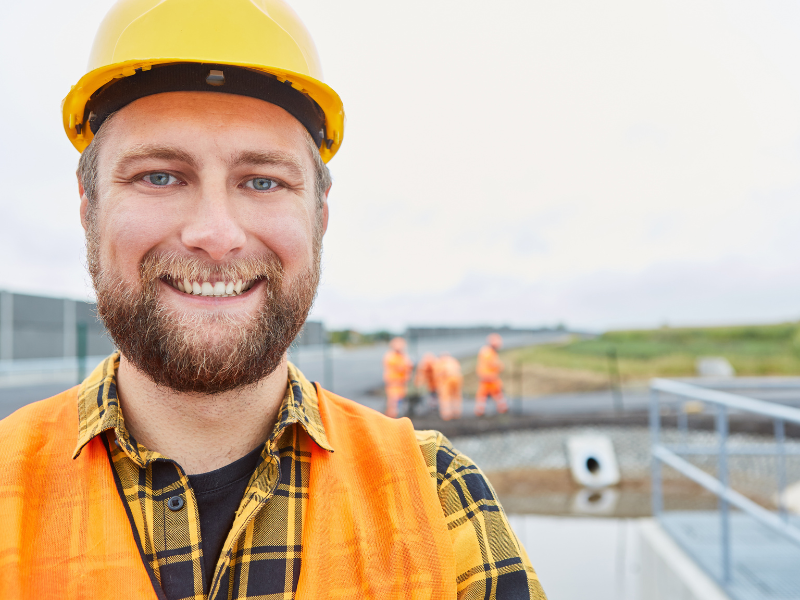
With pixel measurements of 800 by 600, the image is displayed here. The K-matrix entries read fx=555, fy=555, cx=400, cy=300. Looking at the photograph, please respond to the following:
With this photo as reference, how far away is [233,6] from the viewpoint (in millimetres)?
1187

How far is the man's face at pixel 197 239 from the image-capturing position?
1084 mm

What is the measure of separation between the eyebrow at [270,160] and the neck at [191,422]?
48 cm

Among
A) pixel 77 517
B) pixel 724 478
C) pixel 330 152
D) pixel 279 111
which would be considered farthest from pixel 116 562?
pixel 724 478

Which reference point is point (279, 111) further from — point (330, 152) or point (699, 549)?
point (699, 549)

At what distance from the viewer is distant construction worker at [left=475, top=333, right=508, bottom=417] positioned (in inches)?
432

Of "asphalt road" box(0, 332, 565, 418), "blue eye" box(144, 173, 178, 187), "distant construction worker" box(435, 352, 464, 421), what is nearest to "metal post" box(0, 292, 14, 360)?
"asphalt road" box(0, 332, 565, 418)

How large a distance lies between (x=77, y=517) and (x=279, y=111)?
35.1 inches

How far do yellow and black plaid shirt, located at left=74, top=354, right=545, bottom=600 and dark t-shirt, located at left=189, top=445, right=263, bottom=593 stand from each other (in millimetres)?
25

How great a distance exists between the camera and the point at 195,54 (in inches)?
44.6

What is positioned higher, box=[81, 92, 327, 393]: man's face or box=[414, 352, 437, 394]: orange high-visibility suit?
box=[81, 92, 327, 393]: man's face

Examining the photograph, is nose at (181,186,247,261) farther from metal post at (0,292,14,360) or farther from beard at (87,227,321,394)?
metal post at (0,292,14,360)

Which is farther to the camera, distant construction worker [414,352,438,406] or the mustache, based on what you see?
distant construction worker [414,352,438,406]

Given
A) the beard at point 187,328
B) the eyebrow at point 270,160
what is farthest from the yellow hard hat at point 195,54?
the beard at point 187,328

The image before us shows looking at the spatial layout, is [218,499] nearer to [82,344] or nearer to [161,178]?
[161,178]
